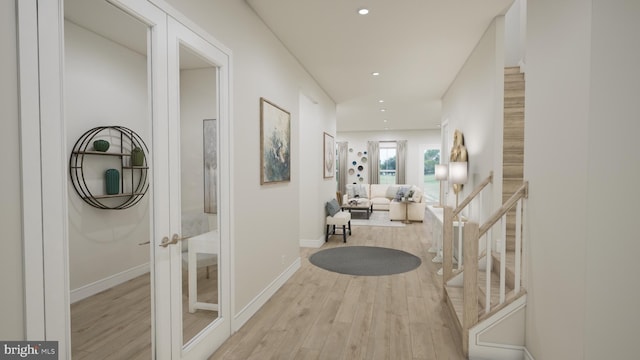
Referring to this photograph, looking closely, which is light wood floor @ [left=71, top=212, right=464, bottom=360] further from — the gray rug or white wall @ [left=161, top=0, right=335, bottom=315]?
white wall @ [left=161, top=0, right=335, bottom=315]

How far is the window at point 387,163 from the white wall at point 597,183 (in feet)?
34.5

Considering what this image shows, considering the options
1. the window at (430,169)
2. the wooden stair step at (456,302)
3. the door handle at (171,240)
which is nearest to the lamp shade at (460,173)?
the wooden stair step at (456,302)

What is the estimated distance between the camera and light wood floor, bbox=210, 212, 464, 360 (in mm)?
2449

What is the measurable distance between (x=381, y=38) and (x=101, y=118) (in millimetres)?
3102

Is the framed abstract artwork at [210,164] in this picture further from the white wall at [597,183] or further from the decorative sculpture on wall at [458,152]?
the decorative sculpture on wall at [458,152]

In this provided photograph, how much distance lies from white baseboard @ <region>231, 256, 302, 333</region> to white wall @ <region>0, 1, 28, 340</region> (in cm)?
172

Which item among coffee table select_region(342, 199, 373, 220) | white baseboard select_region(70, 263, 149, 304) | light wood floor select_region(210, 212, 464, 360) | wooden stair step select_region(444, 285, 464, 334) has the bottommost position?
light wood floor select_region(210, 212, 464, 360)

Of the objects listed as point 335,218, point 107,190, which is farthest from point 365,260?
point 107,190

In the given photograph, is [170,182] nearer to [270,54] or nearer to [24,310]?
[24,310]

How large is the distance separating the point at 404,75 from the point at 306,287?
11.6ft

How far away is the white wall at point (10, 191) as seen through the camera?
112cm

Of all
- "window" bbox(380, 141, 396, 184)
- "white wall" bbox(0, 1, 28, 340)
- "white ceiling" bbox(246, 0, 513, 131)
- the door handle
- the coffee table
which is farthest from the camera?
"window" bbox(380, 141, 396, 184)

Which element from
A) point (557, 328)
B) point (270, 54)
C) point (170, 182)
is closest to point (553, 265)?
point (557, 328)

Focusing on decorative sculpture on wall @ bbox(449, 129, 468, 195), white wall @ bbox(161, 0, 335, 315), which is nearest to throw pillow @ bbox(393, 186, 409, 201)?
decorative sculpture on wall @ bbox(449, 129, 468, 195)
